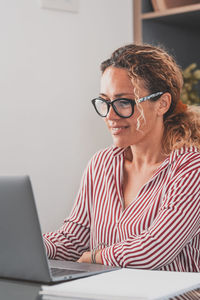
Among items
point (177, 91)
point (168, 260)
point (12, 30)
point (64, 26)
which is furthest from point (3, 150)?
point (168, 260)

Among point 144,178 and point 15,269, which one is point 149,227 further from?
point 15,269

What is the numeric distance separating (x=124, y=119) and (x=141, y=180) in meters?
0.21

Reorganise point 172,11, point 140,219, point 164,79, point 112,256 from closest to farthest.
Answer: point 112,256, point 140,219, point 164,79, point 172,11

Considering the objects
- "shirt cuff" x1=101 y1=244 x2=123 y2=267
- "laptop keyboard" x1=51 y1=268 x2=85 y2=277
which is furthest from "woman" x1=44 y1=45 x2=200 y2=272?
"laptop keyboard" x1=51 y1=268 x2=85 y2=277

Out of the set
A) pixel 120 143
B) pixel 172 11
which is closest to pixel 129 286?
pixel 120 143

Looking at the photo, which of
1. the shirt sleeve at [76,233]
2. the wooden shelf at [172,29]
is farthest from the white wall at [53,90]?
the shirt sleeve at [76,233]

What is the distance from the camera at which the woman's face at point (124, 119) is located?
174 cm

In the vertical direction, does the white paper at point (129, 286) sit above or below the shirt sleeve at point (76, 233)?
above

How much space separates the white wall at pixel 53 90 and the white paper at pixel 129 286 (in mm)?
1164

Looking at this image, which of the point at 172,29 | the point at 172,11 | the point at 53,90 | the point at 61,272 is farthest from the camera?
the point at 172,29

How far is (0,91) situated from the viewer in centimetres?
233

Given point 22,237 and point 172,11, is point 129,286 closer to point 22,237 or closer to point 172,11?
point 22,237

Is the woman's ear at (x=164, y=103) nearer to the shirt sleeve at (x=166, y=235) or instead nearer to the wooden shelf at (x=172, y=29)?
the shirt sleeve at (x=166, y=235)

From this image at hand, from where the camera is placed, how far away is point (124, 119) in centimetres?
175
